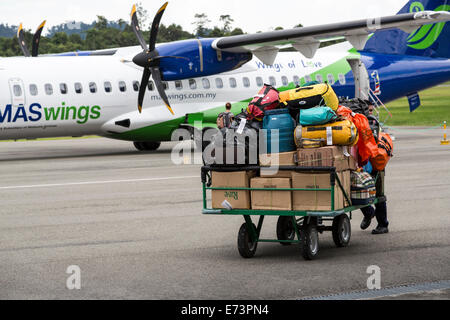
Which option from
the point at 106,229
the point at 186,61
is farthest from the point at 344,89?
the point at 106,229

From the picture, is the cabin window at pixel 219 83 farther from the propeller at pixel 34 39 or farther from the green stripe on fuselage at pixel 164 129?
the propeller at pixel 34 39

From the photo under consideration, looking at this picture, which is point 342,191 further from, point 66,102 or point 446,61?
point 446,61

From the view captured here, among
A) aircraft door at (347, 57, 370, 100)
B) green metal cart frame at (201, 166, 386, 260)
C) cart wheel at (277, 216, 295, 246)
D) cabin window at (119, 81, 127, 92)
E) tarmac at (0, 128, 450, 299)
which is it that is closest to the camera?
tarmac at (0, 128, 450, 299)

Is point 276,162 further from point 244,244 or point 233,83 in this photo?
point 233,83

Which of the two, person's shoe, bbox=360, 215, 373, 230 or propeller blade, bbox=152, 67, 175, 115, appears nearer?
person's shoe, bbox=360, 215, 373, 230

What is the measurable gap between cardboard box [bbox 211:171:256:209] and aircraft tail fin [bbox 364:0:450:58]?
17.9 m

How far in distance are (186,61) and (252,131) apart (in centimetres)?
1300

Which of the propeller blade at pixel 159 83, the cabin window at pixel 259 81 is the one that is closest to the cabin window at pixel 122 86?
the propeller blade at pixel 159 83

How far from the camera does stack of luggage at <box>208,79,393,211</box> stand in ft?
26.4

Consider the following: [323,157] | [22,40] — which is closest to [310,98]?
[323,157]

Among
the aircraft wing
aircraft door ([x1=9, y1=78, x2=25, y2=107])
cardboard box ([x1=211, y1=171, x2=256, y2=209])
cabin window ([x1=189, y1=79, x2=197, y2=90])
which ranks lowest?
cardboard box ([x1=211, y1=171, x2=256, y2=209])

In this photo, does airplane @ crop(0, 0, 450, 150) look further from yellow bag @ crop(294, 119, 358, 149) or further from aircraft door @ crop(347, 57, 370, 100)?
yellow bag @ crop(294, 119, 358, 149)

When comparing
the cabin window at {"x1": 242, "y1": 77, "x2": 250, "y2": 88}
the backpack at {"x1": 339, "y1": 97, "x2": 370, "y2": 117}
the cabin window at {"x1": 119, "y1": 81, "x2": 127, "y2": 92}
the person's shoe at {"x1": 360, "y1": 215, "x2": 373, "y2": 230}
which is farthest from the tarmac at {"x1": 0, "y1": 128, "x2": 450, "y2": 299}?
the cabin window at {"x1": 242, "y1": 77, "x2": 250, "y2": 88}

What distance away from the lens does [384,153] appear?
904cm
